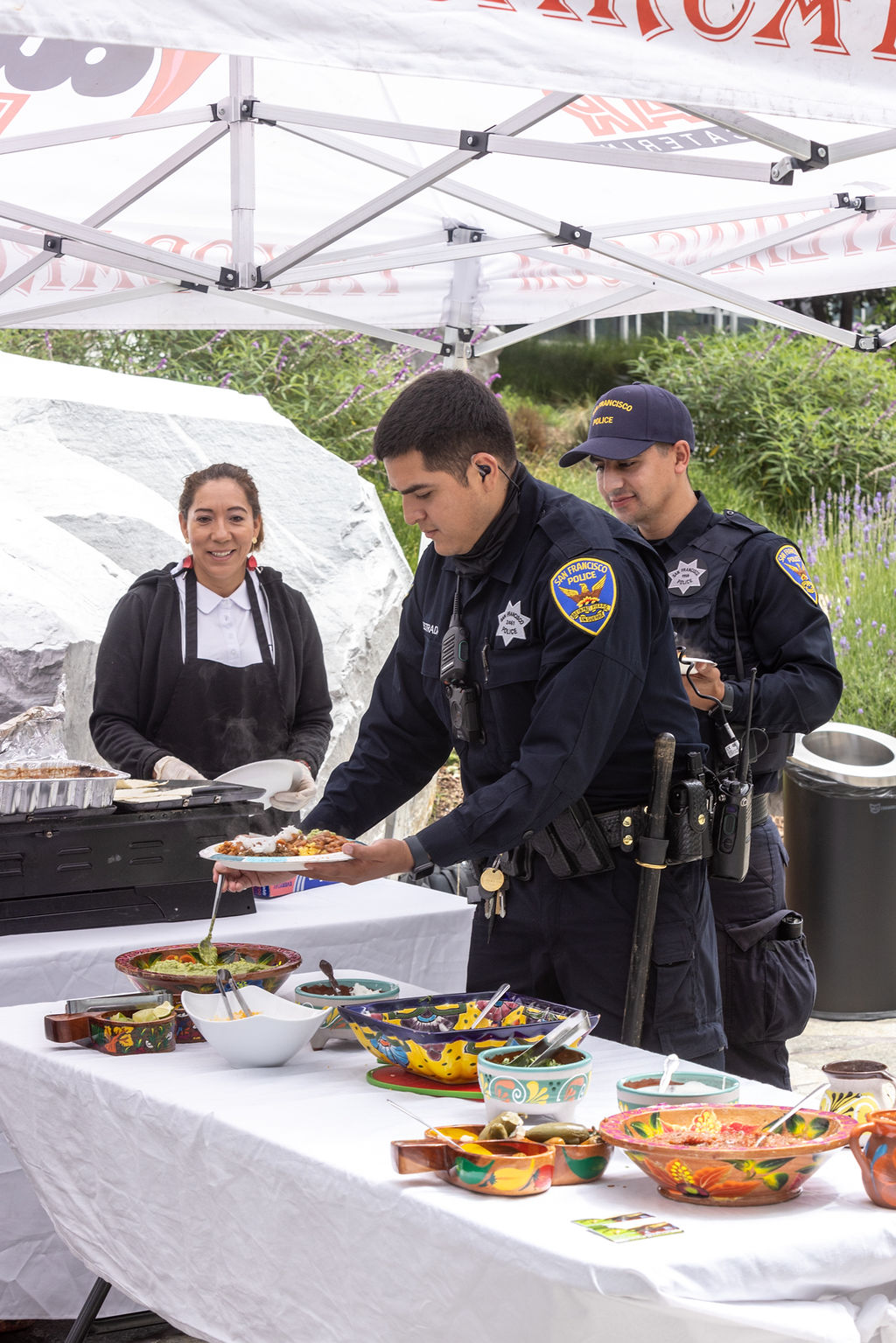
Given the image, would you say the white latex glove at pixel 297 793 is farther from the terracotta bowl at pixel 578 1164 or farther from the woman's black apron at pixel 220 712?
the terracotta bowl at pixel 578 1164

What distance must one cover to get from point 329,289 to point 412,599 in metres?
2.93

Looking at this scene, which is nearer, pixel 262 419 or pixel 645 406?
pixel 645 406

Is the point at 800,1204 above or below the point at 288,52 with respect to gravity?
below

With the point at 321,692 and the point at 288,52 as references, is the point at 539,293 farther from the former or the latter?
the point at 288,52

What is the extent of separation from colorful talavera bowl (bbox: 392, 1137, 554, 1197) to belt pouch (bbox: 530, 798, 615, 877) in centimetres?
84

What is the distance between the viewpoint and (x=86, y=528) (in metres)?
6.43

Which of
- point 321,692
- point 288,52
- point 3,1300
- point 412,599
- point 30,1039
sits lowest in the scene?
point 3,1300

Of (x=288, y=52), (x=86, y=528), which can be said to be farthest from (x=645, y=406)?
(x=86, y=528)

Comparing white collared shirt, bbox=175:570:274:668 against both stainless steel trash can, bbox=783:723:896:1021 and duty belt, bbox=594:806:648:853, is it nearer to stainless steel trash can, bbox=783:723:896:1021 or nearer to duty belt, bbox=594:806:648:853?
duty belt, bbox=594:806:648:853

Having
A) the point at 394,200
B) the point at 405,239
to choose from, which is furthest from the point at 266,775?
the point at 405,239

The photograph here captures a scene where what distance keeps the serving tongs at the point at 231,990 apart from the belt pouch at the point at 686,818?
80cm

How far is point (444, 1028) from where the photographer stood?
7.54 ft

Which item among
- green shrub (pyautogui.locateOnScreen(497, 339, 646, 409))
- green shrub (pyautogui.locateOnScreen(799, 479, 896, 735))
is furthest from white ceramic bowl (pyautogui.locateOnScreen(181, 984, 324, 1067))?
green shrub (pyautogui.locateOnScreen(497, 339, 646, 409))

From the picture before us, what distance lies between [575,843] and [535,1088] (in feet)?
2.38
